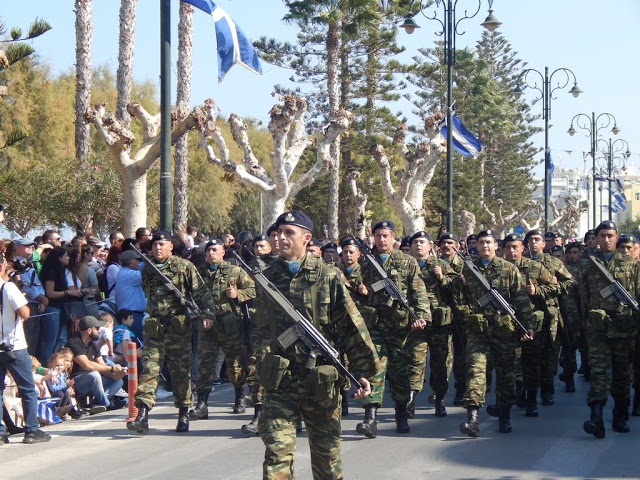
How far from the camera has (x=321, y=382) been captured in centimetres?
586

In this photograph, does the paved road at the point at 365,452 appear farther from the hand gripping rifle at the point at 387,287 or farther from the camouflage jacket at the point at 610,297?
the hand gripping rifle at the point at 387,287

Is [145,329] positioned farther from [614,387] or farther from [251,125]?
[251,125]

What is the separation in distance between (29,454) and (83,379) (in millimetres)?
2444

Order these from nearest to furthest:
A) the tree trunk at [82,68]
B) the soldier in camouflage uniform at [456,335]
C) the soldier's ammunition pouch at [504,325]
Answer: the soldier's ammunition pouch at [504,325] < the soldier in camouflage uniform at [456,335] < the tree trunk at [82,68]

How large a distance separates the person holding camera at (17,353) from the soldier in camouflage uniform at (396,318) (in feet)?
10.3

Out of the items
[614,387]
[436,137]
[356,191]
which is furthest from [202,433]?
[356,191]

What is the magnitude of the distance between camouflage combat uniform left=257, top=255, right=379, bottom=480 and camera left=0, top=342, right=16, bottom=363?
3852mm

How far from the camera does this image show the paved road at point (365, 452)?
26.2 ft

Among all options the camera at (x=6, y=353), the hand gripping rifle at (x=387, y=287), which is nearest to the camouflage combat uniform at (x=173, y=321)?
the camera at (x=6, y=353)

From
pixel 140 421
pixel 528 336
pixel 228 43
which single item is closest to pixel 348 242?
pixel 528 336

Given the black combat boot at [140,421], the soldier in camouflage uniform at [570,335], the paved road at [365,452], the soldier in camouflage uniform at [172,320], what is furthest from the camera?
the soldier in camouflage uniform at [570,335]

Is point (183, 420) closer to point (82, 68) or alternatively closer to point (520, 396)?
point (520, 396)

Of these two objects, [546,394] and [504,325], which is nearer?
[504,325]

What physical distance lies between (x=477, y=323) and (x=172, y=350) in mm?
2848
